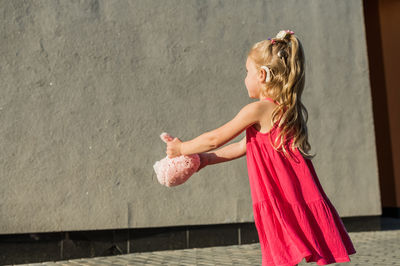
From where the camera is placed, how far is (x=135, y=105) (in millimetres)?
5641

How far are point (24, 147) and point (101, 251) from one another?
1331 mm

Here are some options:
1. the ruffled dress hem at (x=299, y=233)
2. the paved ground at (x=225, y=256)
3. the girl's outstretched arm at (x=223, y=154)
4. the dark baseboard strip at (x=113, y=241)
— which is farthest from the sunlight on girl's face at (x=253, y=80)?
the dark baseboard strip at (x=113, y=241)

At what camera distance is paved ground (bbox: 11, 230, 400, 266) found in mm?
4902

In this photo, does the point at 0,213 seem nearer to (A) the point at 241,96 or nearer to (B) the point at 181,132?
(B) the point at 181,132

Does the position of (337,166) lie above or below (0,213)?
above

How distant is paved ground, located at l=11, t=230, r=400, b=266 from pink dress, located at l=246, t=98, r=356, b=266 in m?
2.44

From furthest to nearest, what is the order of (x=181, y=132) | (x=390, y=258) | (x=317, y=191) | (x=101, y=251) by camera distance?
1. (x=181, y=132)
2. (x=101, y=251)
3. (x=390, y=258)
4. (x=317, y=191)

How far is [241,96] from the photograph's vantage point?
6.13 metres

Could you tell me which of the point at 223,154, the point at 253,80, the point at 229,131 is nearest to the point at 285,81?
the point at 253,80

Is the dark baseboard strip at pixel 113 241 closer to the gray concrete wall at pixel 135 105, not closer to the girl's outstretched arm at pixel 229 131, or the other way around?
the gray concrete wall at pixel 135 105

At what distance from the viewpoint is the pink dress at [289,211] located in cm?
243

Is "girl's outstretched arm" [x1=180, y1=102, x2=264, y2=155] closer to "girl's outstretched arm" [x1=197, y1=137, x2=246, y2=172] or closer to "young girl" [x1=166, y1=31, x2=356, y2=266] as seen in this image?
"young girl" [x1=166, y1=31, x2=356, y2=266]

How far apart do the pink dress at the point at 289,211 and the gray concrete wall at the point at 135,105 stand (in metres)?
3.14

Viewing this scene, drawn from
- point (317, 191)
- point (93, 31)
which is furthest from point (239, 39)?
point (317, 191)
